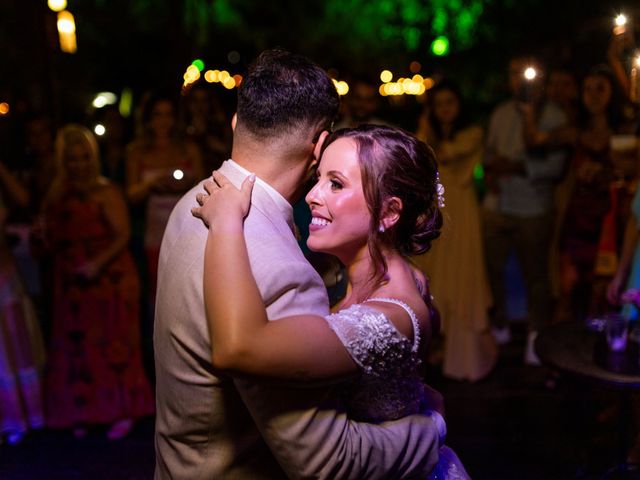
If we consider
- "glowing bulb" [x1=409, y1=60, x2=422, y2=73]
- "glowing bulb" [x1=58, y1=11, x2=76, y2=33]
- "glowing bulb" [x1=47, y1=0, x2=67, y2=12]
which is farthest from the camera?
"glowing bulb" [x1=409, y1=60, x2=422, y2=73]

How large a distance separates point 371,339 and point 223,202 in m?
0.41

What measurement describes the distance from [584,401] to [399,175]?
3317 mm

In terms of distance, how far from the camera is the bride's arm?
4.22 feet

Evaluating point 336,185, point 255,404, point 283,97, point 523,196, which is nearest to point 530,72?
point 523,196

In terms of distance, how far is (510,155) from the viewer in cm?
517

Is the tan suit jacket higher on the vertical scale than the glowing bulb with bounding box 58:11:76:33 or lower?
lower

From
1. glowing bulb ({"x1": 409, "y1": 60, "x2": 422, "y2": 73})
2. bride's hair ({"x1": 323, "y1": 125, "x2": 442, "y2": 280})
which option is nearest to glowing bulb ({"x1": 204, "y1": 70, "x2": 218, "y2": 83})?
glowing bulb ({"x1": 409, "y1": 60, "x2": 422, "y2": 73})

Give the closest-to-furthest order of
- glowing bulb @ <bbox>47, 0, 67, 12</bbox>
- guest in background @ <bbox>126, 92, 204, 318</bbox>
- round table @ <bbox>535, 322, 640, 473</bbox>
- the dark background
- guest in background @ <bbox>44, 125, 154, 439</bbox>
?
1. round table @ <bbox>535, 322, 640, 473</bbox>
2. guest in background @ <bbox>44, 125, 154, 439</bbox>
3. guest in background @ <bbox>126, 92, 204, 318</bbox>
4. glowing bulb @ <bbox>47, 0, 67, 12</bbox>
5. the dark background

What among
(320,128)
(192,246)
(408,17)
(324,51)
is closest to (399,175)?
(320,128)

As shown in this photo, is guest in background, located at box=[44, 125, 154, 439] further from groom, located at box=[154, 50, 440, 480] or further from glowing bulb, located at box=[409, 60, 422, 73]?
glowing bulb, located at box=[409, 60, 422, 73]

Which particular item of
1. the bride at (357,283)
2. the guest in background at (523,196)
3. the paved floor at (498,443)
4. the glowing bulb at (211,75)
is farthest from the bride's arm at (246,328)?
A: the glowing bulb at (211,75)

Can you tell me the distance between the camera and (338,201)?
1828 millimetres

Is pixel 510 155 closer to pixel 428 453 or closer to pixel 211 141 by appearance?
pixel 211 141

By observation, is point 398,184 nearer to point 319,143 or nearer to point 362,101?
point 319,143
